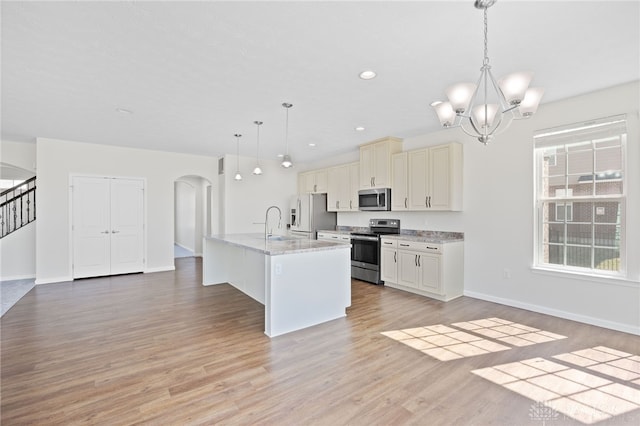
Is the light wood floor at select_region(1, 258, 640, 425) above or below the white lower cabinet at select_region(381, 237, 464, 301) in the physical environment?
below

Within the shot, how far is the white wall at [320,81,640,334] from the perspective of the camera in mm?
3195

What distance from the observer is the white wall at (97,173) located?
17.9 feet

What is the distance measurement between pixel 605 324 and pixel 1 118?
8220 millimetres

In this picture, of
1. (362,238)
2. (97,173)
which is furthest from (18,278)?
(362,238)

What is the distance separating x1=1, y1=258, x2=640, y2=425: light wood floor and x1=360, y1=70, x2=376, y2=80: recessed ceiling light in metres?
2.69

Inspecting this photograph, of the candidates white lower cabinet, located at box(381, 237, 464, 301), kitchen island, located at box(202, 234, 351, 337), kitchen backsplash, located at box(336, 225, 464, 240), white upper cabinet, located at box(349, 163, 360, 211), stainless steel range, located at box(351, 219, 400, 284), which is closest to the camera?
kitchen island, located at box(202, 234, 351, 337)

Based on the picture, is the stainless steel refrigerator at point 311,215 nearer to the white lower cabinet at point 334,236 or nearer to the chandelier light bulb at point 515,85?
the white lower cabinet at point 334,236

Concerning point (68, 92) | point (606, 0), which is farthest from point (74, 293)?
point (606, 0)

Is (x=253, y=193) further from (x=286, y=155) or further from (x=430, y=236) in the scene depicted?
(x=430, y=236)

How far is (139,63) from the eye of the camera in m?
2.72

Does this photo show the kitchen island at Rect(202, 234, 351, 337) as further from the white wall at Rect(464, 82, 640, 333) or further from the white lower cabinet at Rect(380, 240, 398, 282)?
the white wall at Rect(464, 82, 640, 333)

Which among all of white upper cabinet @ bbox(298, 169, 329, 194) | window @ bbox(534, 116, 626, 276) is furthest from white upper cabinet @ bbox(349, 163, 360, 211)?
window @ bbox(534, 116, 626, 276)

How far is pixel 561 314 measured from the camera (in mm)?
3646

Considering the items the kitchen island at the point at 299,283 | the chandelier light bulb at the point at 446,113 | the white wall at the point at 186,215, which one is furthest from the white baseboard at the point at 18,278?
the chandelier light bulb at the point at 446,113
